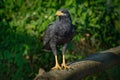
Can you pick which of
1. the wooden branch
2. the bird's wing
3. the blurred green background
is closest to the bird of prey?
the bird's wing

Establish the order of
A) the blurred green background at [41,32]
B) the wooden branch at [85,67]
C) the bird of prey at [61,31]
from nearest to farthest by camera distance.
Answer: the wooden branch at [85,67] < the bird of prey at [61,31] < the blurred green background at [41,32]

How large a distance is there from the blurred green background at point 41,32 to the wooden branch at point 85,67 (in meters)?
1.47

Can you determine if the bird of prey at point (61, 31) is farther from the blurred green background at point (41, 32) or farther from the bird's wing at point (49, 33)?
the blurred green background at point (41, 32)

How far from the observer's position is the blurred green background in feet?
24.4

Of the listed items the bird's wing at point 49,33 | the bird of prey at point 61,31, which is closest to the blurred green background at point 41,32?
the bird's wing at point 49,33

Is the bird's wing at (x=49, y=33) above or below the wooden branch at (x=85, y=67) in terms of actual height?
above

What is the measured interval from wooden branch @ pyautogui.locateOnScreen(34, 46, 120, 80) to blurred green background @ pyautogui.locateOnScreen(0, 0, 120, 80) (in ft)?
4.84

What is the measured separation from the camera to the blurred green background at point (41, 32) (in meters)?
7.43

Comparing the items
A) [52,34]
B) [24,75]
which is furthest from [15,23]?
[52,34]

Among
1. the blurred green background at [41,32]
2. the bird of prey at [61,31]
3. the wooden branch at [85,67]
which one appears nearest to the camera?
the wooden branch at [85,67]

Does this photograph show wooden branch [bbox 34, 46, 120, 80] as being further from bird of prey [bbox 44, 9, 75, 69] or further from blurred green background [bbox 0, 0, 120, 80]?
blurred green background [bbox 0, 0, 120, 80]

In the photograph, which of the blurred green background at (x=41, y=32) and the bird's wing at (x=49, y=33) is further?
the blurred green background at (x=41, y=32)

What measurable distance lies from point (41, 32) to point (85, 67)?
92.2 inches

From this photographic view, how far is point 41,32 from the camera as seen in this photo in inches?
302
